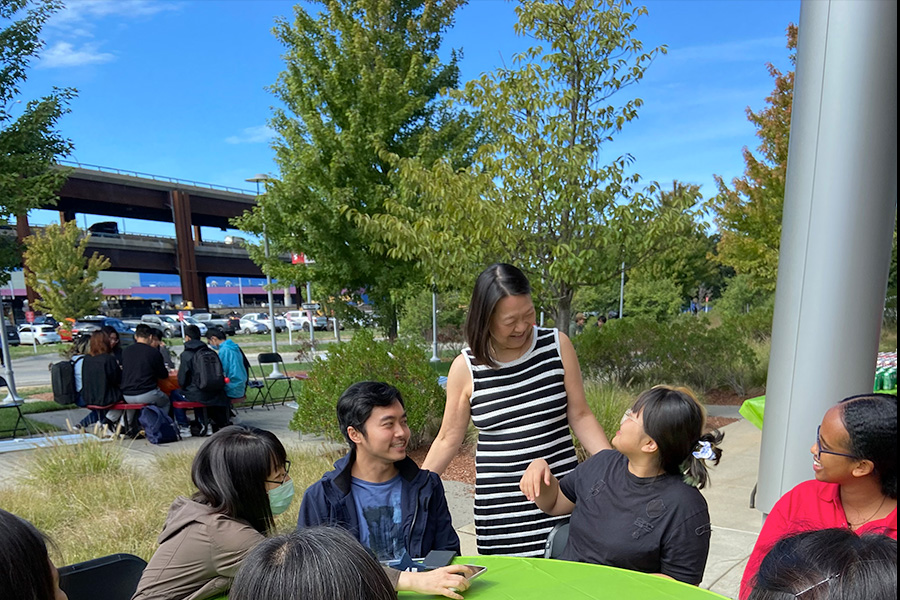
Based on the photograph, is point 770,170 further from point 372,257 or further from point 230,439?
point 230,439

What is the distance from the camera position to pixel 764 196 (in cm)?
1309

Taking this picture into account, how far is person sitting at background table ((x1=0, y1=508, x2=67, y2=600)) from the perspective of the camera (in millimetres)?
1234

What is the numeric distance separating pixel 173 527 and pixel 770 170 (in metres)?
14.0

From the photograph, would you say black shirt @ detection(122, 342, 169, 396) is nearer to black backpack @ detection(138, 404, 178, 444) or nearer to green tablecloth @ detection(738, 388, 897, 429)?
black backpack @ detection(138, 404, 178, 444)

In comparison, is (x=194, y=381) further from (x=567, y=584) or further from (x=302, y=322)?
(x=302, y=322)

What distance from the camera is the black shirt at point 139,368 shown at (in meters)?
8.06

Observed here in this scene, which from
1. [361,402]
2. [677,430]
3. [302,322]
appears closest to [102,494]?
[361,402]

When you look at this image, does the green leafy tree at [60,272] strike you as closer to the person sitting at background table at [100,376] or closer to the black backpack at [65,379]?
the black backpack at [65,379]

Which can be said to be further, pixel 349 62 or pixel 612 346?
pixel 349 62

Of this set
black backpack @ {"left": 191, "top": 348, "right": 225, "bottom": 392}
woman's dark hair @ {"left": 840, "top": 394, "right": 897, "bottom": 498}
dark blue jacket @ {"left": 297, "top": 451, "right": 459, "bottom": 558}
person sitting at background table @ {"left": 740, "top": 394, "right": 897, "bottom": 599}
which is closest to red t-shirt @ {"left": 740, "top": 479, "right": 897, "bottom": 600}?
person sitting at background table @ {"left": 740, "top": 394, "right": 897, "bottom": 599}

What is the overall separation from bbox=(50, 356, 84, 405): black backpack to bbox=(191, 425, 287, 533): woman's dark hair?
7707 millimetres

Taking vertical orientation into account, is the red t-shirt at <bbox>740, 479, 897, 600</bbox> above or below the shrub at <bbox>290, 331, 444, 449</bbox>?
above

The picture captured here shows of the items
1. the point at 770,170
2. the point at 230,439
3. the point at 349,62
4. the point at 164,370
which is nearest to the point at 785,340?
the point at 230,439

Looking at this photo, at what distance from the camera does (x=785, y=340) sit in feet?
9.59
